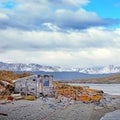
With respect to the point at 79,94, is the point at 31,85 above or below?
above

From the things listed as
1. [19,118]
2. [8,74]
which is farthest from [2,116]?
[8,74]

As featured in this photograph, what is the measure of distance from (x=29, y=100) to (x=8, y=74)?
105 ft

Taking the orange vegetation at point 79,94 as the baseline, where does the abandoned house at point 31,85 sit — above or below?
above

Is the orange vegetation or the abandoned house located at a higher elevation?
the abandoned house

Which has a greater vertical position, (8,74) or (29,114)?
(8,74)

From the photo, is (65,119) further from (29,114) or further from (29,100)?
(29,100)

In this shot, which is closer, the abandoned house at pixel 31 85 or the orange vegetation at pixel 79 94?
the abandoned house at pixel 31 85

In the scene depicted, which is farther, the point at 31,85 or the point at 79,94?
the point at 79,94

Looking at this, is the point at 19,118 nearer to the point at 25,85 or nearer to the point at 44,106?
the point at 44,106

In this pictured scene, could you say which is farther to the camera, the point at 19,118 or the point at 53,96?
the point at 53,96

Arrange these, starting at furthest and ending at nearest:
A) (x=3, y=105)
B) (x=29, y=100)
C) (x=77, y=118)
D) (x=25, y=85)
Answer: (x=25, y=85), (x=29, y=100), (x=3, y=105), (x=77, y=118)

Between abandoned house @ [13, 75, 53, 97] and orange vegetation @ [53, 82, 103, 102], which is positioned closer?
abandoned house @ [13, 75, 53, 97]

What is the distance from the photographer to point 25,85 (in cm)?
8562

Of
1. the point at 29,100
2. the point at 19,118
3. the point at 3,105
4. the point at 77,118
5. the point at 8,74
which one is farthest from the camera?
the point at 8,74
